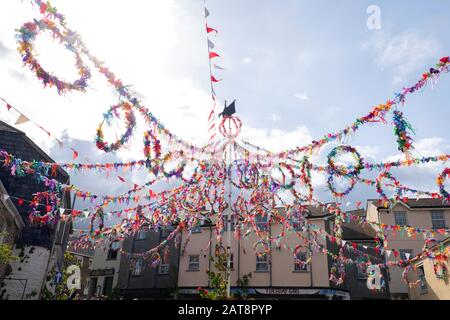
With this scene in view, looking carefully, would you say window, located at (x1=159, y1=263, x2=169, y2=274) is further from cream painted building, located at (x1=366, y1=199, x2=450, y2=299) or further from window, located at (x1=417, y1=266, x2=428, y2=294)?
window, located at (x1=417, y1=266, x2=428, y2=294)

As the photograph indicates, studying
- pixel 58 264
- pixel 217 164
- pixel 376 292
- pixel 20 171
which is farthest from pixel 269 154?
pixel 58 264

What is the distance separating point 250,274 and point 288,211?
13498 millimetres

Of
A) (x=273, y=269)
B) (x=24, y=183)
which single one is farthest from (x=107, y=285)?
(x=24, y=183)

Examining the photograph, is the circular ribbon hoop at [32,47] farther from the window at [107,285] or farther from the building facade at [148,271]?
the window at [107,285]

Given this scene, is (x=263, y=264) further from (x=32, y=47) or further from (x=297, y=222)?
(x=32, y=47)

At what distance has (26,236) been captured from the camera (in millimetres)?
18188

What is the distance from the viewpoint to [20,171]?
1091 cm

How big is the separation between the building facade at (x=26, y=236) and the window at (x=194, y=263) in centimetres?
1227

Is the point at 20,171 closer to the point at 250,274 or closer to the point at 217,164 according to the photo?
the point at 217,164

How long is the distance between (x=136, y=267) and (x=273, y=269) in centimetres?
1318

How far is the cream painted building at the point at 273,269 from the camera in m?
24.6

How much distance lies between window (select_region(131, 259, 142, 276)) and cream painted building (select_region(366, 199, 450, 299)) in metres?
21.5

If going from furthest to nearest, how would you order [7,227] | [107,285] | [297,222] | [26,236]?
[107,285]
[26,236]
[297,222]
[7,227]

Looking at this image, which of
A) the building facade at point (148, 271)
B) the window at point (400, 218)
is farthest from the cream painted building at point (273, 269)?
the window at point (400, 218)
